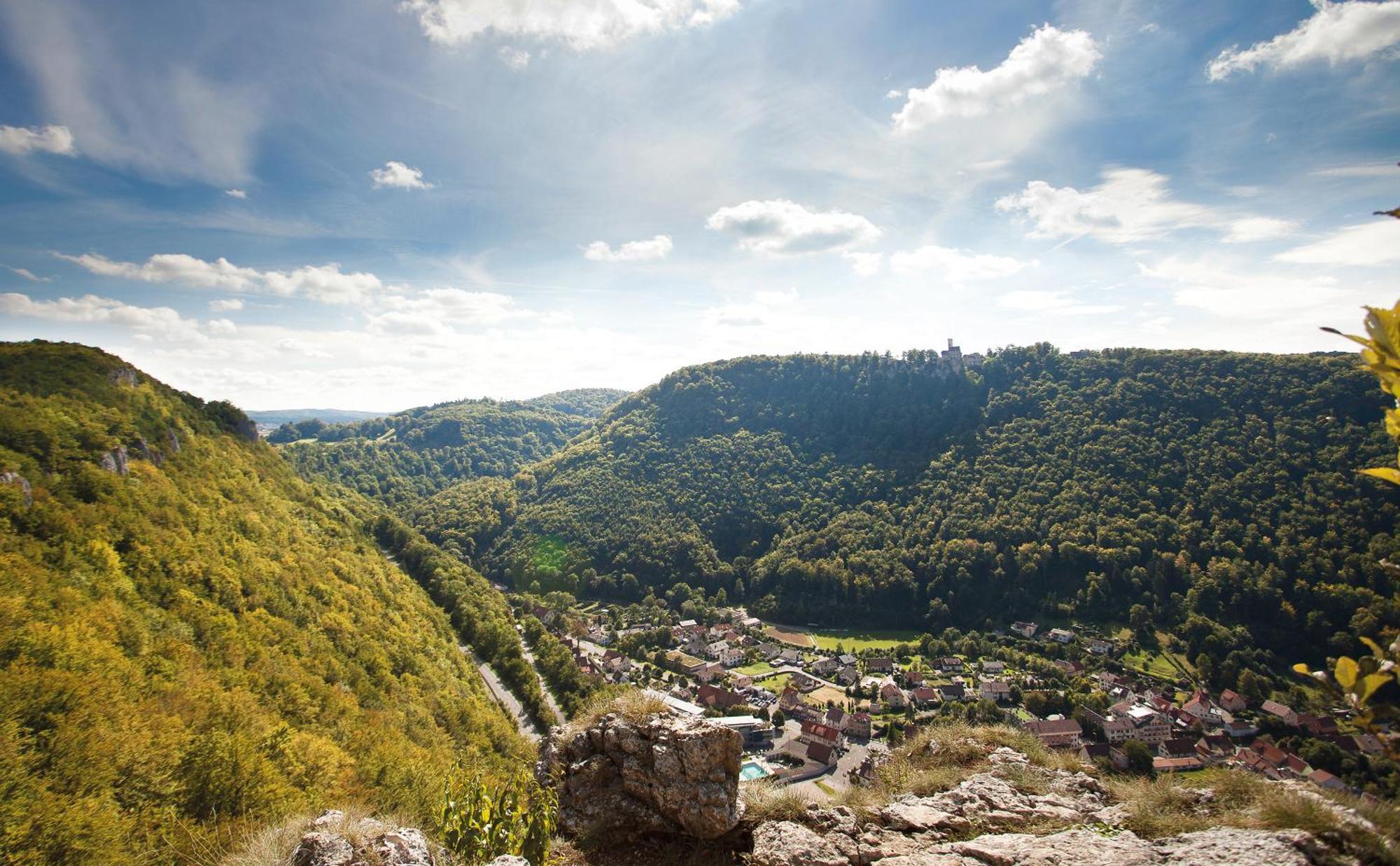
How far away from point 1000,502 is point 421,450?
153m

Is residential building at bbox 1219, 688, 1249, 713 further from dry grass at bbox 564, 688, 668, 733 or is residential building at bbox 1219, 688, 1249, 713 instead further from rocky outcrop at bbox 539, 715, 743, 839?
dry grass at bbox 564, 688, 668, 733

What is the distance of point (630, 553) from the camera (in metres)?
90.2

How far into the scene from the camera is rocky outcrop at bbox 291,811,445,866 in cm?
552

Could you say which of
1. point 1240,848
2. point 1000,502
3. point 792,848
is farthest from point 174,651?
point 1000,502

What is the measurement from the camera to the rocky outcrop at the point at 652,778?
763 cm

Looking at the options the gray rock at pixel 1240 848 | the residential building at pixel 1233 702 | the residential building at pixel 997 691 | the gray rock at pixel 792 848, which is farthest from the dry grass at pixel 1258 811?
the residential building at pixel 1233 702

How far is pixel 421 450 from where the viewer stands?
543 ft

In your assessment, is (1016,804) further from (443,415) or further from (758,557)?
(443,415)

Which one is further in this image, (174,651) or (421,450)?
(421,450)

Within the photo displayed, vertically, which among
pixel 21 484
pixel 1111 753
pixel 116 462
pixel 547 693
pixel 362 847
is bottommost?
pixel 1111 753

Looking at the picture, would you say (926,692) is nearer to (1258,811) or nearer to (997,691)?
(997,691)

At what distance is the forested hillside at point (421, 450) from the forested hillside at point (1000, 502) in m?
26.3

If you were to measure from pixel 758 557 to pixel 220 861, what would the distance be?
8822cm

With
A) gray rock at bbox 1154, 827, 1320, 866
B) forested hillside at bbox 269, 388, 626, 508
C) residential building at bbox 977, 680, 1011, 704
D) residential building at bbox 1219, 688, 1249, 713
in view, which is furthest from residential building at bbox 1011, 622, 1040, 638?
forested hillside at bbox 269, 388, 626, 508
